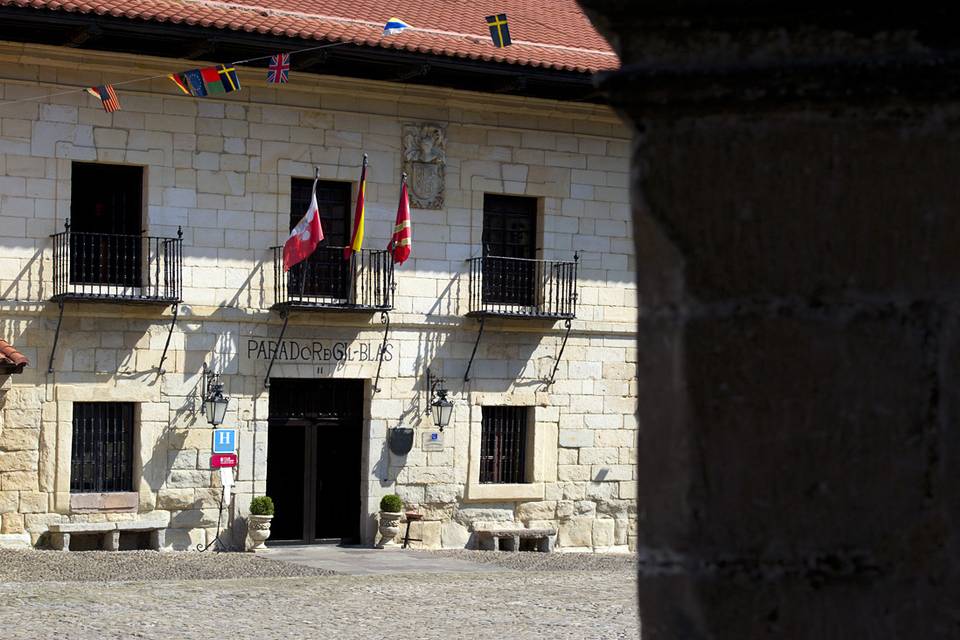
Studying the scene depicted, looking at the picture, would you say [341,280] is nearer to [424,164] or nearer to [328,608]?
[424,164]

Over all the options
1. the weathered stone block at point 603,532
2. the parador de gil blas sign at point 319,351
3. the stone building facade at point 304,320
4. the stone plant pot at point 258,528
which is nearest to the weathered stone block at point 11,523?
the stone building facade at point 304,320

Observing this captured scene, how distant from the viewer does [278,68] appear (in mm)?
18500

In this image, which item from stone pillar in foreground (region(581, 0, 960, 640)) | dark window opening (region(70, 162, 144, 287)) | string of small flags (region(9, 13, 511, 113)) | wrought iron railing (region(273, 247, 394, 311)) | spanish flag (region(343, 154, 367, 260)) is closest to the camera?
stone pillar in foreground (region(581, 0, 960, 640))

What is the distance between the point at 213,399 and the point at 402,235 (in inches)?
124

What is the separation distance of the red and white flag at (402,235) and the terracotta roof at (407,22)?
202cm

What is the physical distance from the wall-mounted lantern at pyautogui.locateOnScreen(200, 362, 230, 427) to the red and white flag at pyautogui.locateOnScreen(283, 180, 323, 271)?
1798mm

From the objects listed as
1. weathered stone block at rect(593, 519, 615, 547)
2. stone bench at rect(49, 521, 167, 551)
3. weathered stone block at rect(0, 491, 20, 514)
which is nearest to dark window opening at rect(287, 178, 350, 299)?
stone bench at rect(49, 521, 167, 551)

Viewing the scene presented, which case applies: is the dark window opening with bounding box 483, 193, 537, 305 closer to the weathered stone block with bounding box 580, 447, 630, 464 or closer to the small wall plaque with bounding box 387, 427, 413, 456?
the small wall plaque with bounding box 387, 427, 413, 456

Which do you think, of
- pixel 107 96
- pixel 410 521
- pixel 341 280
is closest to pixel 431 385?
pixel 410 521

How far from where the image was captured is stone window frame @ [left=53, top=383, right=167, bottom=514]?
62.6 ft

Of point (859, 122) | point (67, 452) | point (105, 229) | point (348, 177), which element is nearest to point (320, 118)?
point (348, 177)

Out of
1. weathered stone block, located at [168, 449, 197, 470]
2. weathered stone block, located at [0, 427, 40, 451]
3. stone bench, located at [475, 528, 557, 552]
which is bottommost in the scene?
stone bench, located at [475, 528, 557, 552]

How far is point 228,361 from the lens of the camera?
20250 mm

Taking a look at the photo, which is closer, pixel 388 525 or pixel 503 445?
pixel 388 525
